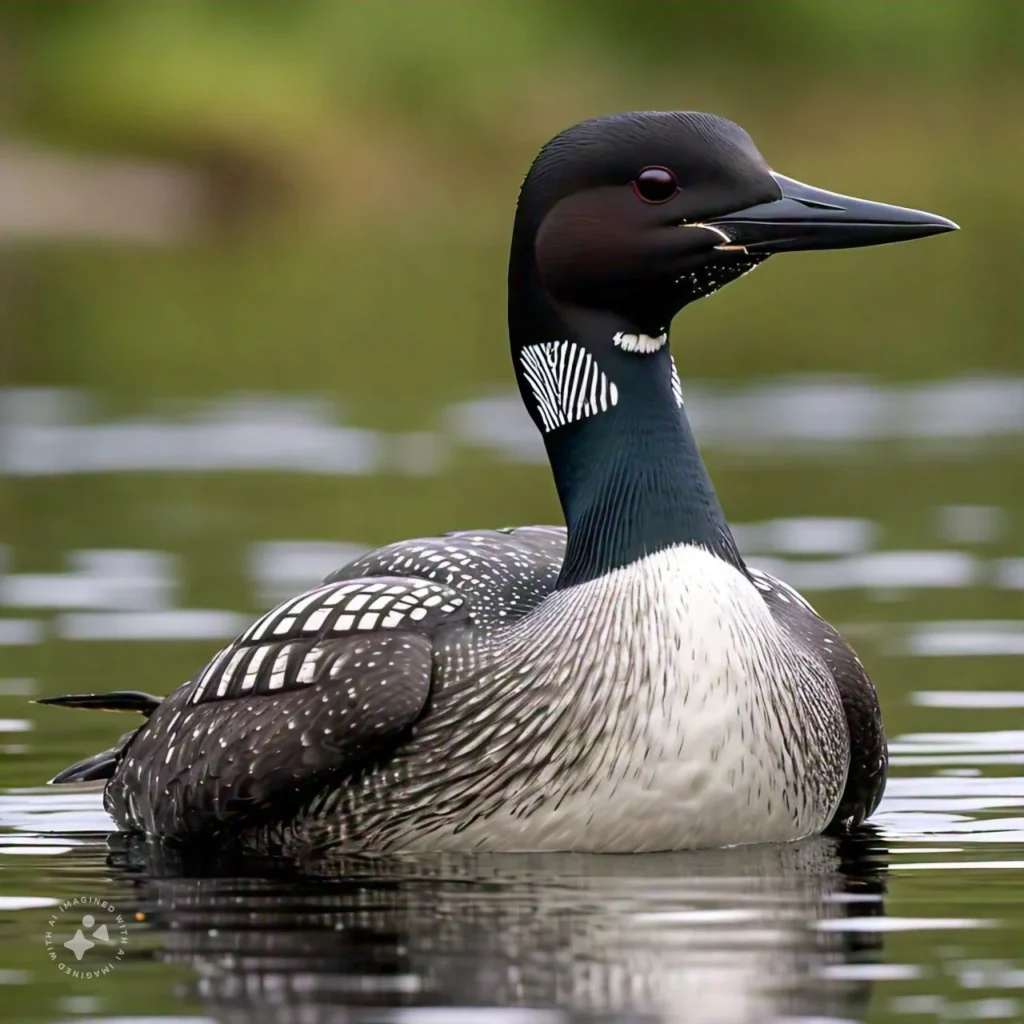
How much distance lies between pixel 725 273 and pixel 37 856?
220 centimetres

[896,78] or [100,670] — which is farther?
[896,78]

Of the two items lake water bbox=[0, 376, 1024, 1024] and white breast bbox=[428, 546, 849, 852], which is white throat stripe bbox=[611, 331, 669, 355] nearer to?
white breast bbox=[428, 546, 849, 852]

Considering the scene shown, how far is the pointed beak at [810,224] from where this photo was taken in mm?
7465

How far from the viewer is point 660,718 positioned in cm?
715

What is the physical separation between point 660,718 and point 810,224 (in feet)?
4.10

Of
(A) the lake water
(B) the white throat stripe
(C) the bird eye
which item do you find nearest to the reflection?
(A) the lake water

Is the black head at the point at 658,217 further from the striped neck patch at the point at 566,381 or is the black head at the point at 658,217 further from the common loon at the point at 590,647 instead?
the striped neck patch at the point at 566,381

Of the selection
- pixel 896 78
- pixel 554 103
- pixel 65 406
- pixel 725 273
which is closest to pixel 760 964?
pixel 725 273

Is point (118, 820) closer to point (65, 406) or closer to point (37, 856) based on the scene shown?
point (37, 856)

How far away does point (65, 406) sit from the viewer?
1995 cm

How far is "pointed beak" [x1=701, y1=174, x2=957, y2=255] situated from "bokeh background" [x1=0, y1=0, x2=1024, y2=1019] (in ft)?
5.16

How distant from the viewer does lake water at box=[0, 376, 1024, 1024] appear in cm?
617

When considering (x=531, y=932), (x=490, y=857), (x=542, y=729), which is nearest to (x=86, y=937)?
(x=531, y=932)

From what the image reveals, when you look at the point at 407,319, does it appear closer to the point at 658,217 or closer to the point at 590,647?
the point at 658,217
